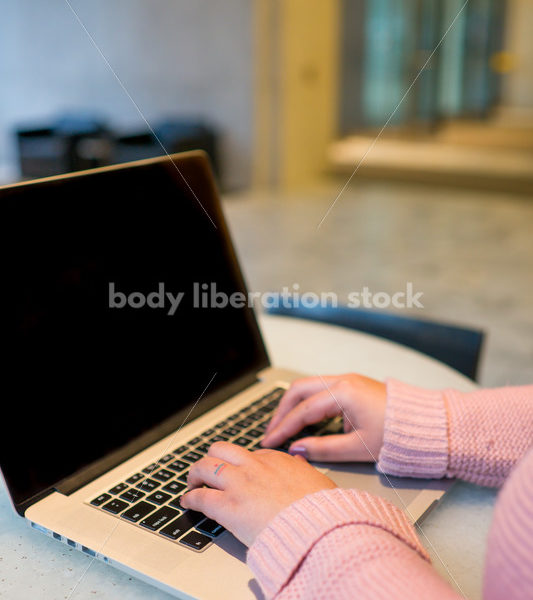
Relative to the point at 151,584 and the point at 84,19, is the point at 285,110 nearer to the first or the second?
the point at 84,19

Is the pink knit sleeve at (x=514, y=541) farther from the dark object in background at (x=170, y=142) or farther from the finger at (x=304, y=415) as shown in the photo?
the dark object in background at (x=170, y=142)

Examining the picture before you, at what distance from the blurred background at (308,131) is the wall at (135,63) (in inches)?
0.6

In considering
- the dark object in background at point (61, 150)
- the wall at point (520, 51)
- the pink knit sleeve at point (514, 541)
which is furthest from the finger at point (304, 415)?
the wall at point (520, 51)

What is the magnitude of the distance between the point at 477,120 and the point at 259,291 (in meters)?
6.98

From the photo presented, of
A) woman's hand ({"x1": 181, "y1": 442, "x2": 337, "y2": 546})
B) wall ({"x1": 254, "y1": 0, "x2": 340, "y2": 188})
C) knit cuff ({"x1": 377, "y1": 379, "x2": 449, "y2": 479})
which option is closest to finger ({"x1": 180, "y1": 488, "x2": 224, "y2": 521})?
woman's hand ({"x1": 181, "y1": 442, "x2": 337, "y2": 546})

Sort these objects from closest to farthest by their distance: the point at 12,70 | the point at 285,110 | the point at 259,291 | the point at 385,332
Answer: the point at 385,332 < the point at 259,291 < the point at 285,110 < the point at 12,70

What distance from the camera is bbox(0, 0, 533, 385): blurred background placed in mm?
4043

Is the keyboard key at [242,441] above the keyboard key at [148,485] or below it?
below

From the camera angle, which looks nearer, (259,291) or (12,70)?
(259,291)

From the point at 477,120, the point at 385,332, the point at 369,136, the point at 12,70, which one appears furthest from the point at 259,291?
the point at 477,120

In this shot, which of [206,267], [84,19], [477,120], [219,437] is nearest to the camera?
[219,437]

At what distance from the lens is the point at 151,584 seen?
642 millimetres

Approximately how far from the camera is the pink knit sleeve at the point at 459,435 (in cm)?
81

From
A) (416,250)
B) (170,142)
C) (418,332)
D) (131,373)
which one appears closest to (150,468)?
(131,373)
